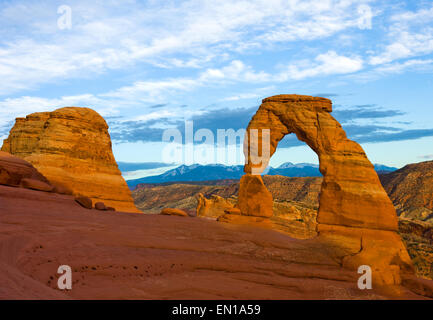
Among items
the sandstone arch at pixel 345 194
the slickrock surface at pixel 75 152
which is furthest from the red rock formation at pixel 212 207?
the sandstone arch at pixel 345 194

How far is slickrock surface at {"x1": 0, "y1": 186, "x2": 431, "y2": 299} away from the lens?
8.16 m

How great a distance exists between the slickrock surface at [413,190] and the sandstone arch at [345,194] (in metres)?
42.5

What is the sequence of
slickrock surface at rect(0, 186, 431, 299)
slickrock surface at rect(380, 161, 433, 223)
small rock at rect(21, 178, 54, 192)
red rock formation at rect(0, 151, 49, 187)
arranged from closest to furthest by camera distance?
slickrock surface at rect(0, 186, 431, 299), red rock formation at rect(0, 151, 49, 187), small rock at rect(21, 178, 54, 192), slickrock surface at rect(380, 161, 433, 223)

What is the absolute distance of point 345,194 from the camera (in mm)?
14758

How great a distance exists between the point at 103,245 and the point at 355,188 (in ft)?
30.6

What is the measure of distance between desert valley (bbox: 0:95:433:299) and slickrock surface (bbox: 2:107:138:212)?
175 mm

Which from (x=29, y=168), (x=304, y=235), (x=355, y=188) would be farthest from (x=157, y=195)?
(x=355, y=188)

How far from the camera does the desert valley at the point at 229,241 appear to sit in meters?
8.75

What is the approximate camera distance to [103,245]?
35.4ft

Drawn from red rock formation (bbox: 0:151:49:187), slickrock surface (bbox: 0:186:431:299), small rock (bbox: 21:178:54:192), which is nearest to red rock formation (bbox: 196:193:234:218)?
red rock formation (bbox: 0:151:49:187)

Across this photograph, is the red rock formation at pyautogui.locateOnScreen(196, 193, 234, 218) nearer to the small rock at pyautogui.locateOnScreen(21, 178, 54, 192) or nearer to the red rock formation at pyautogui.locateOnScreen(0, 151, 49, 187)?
the red rock formation at pyautogui.locateOnScreen(0, 151, 49, 187)
